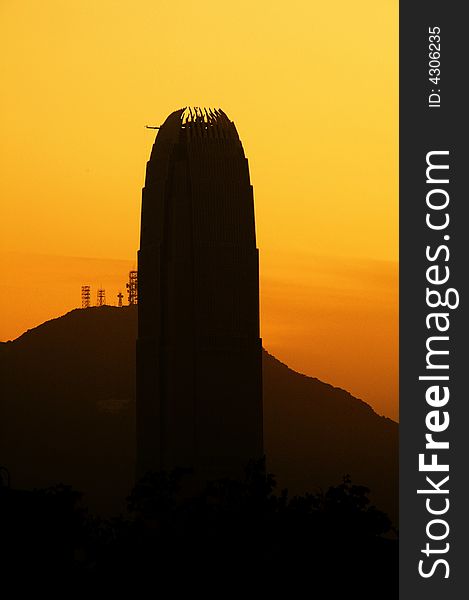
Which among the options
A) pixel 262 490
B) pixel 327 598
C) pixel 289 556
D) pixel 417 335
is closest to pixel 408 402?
pixel 417 335

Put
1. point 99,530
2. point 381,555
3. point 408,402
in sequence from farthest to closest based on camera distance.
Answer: point 99,530, point 381,555, point 408,402

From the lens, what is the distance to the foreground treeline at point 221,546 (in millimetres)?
70438

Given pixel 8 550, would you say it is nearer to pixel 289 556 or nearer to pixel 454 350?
pixel 289 556

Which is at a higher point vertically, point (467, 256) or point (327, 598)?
point (467, 256)

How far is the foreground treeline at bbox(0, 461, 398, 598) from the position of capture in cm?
7044

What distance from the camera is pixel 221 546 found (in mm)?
79312

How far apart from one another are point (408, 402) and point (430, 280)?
138 inches

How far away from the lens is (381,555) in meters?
73.7

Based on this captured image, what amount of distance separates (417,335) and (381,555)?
3642 centimetres

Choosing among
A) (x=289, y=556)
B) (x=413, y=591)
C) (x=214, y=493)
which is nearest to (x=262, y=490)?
(x=214, y=493)

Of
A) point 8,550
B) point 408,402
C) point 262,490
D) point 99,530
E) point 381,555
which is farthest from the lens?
point 262,490

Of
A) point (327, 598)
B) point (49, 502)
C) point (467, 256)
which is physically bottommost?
point (327, 598)

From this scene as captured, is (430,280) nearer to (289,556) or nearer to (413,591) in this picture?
(413,591)

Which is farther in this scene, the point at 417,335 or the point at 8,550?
the point at 8,550
